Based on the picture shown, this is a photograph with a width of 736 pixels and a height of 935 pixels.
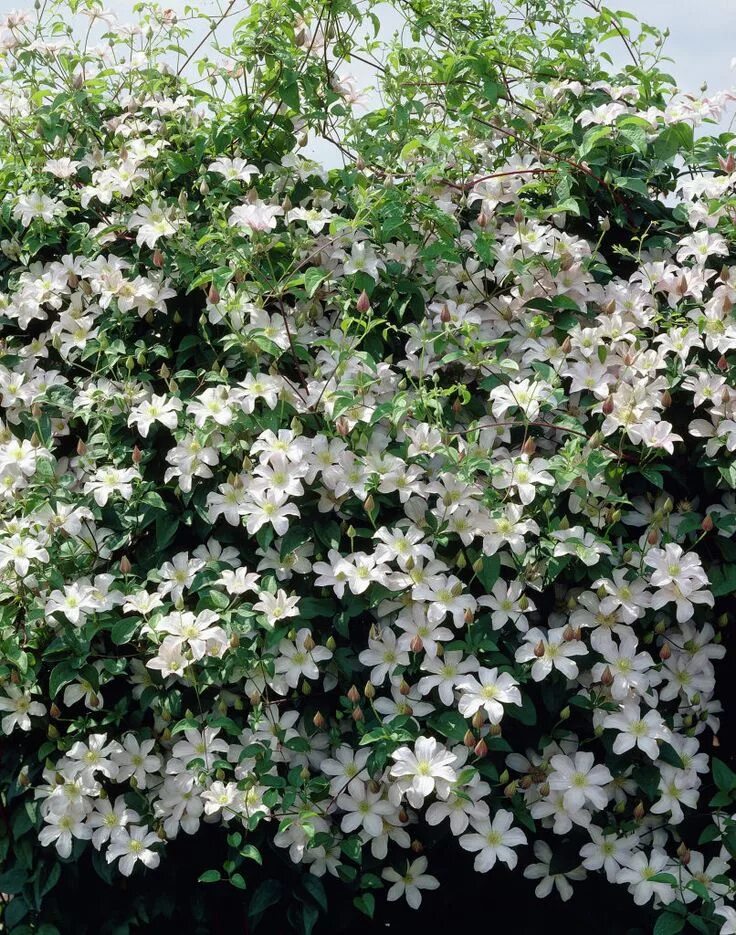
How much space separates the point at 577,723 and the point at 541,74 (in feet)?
4.99

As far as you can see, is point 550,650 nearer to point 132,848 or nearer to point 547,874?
point 547,874

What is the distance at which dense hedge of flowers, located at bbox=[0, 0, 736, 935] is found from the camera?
6.78 feet

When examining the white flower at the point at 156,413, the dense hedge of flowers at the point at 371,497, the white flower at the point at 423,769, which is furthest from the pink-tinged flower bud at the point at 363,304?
the white flower at the point at 423,769

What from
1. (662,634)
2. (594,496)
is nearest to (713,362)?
(594,496)

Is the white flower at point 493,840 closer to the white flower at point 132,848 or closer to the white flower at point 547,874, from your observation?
the white flower at point 547,874

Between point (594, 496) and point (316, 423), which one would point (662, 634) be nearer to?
point (594, 496)

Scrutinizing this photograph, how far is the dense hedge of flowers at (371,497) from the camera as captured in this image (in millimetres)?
2066

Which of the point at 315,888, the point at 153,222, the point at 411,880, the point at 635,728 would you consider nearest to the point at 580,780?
the point at 635,728

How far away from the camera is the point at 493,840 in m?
2.02

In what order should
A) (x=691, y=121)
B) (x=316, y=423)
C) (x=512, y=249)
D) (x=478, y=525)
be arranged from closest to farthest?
1. (x=478, y=525)
2. (x=316, y=423)
3. (x=512, y=249)
4. (x=691, y=121)

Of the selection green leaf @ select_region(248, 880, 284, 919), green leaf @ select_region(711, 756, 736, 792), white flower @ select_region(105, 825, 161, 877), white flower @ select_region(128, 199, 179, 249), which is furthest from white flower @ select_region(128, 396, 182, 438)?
green leaf @ select_region(711, 756, 736, 792)

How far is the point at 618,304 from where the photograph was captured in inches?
96.7

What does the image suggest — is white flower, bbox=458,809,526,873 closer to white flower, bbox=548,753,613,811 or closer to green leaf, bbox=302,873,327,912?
white flower, bbox=548,753,613,811

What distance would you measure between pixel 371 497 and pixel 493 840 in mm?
628
